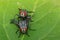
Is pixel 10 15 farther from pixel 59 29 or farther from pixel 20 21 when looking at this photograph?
pixel 59 29

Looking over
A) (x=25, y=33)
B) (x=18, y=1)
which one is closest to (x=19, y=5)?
(x=18, y=1)

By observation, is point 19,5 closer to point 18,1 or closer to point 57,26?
point 18,1

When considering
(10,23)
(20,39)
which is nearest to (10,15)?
(10,23)

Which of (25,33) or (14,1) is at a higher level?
(14,1)

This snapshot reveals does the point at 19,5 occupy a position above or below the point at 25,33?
above

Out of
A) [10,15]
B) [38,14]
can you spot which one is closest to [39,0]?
[38,14]

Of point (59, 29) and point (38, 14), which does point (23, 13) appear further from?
point (59, 29)
